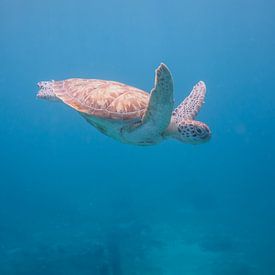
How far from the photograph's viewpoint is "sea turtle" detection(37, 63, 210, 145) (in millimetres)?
4641

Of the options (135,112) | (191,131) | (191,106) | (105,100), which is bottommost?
(191,131)

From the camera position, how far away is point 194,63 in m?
57.8

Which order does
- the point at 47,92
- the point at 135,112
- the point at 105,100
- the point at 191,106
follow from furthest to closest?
1. the point at 47,92
2. the point at 191,106
3. the point at 105,100
4. the point at 135,112

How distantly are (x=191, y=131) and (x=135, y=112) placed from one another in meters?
0.91

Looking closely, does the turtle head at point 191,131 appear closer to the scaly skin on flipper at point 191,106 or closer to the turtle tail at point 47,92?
the scaly skin on flipper at point 191,106

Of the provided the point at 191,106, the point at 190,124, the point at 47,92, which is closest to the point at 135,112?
the point at 190,124

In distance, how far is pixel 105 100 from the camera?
5.28 metres

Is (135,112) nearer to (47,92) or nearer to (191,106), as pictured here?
(191,106)

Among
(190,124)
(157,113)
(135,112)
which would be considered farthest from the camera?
(135,112)

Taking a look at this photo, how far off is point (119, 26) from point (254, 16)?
2143 centimetres

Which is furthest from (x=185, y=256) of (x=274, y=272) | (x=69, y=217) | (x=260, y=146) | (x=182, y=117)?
(x=260, y=146)

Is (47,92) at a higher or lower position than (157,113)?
higher

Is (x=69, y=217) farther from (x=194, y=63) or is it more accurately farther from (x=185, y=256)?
(x=194, y=63)

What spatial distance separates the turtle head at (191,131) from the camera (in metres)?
4.67
